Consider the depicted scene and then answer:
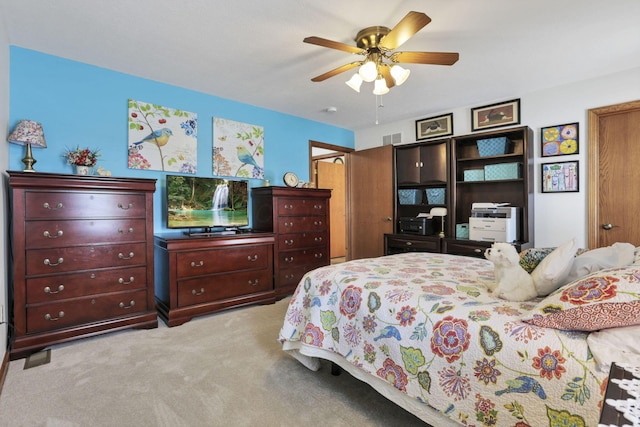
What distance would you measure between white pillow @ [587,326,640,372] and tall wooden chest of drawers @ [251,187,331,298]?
2.97m

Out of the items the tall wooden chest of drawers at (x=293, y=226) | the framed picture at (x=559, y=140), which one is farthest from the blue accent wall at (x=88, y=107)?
the framed picture at (x=559, y=140)

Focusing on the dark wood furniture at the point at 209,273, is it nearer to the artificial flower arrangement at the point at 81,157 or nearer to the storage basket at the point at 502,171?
the artificial flower arrangement at the point at 81,157

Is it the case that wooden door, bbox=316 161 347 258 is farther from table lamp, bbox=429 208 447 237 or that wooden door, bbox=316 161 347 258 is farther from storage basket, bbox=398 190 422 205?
table lamp, bbox=429 208 447 237

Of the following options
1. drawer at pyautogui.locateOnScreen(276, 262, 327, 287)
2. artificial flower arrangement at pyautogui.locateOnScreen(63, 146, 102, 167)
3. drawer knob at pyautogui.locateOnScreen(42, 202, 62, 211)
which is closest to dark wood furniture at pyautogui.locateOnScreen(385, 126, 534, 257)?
drawer at pyautogui.locateOnScreen(276, 262, 327, 287)

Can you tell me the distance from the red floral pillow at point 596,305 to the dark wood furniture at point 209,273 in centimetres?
265

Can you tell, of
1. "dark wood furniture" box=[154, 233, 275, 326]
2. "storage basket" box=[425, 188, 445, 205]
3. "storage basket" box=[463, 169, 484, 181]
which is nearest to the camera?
"dark wood furniture" box=[154, 233, 275, 326]

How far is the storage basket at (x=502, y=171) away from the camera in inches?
138

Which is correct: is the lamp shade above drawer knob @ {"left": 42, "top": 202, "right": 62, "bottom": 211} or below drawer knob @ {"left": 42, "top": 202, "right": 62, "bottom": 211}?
above

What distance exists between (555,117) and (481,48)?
1519 millimetres

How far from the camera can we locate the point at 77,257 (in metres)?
2.44

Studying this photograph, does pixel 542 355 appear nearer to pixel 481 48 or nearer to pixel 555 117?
pixel 481 48

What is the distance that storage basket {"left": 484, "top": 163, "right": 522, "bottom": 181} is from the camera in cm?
351

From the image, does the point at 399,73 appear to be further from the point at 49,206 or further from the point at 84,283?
the point at 84,283

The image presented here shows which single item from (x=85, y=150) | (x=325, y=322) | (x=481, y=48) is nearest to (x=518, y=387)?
(x=325, y=322)
